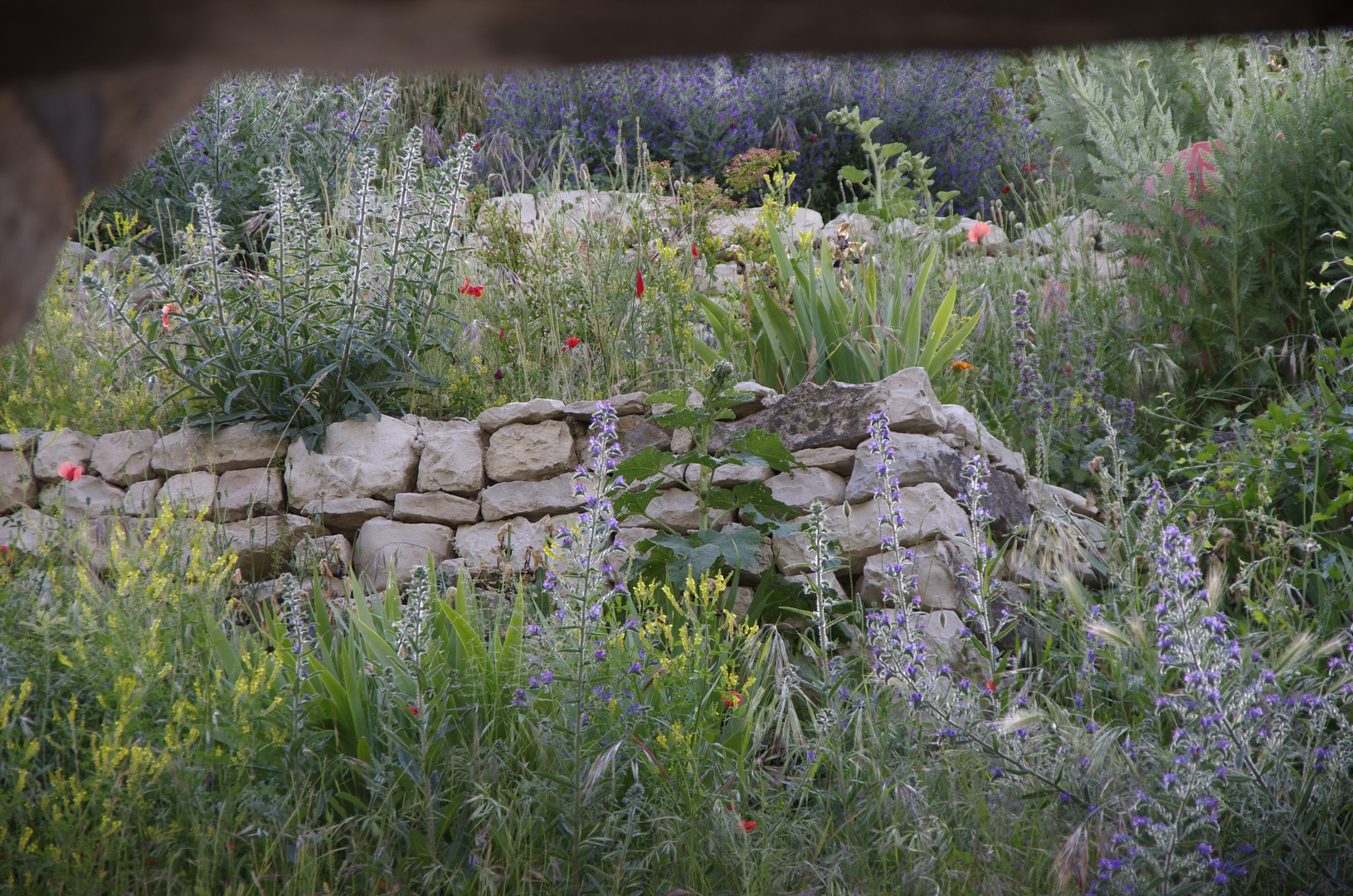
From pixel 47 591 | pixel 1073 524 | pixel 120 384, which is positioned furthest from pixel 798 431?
pixel 120 384

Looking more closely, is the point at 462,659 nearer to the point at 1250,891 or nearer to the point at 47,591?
Answer: the point at 47,591

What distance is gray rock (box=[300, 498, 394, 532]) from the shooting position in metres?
3.50

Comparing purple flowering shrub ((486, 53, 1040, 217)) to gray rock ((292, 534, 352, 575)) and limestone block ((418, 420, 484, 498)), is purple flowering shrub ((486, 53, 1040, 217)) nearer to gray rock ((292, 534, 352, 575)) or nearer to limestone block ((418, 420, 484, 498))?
limestone block ((418, 420, 484, 498))

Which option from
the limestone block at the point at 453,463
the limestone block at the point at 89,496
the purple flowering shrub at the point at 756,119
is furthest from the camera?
the purple flowering shrub at the point at 756,119

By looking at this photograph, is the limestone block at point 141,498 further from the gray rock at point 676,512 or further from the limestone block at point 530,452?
the gray rock at point 676,512

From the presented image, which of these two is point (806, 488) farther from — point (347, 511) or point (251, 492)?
point (251, 492)

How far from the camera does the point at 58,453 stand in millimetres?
3689

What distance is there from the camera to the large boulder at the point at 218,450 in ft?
11.8

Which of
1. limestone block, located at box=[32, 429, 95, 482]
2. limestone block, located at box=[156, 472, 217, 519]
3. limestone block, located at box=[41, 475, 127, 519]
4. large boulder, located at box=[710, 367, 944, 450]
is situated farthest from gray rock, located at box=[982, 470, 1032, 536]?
limestone block, located at box=[32, 429, 95, 482]

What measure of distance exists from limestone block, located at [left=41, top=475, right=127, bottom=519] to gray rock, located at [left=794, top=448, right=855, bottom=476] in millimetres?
2663

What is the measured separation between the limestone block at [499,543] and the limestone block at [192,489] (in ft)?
3.18

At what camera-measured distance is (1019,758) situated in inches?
76.5

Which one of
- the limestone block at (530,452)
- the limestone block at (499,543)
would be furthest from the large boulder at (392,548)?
the limestone block at (530,452)

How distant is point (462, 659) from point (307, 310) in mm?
1994
